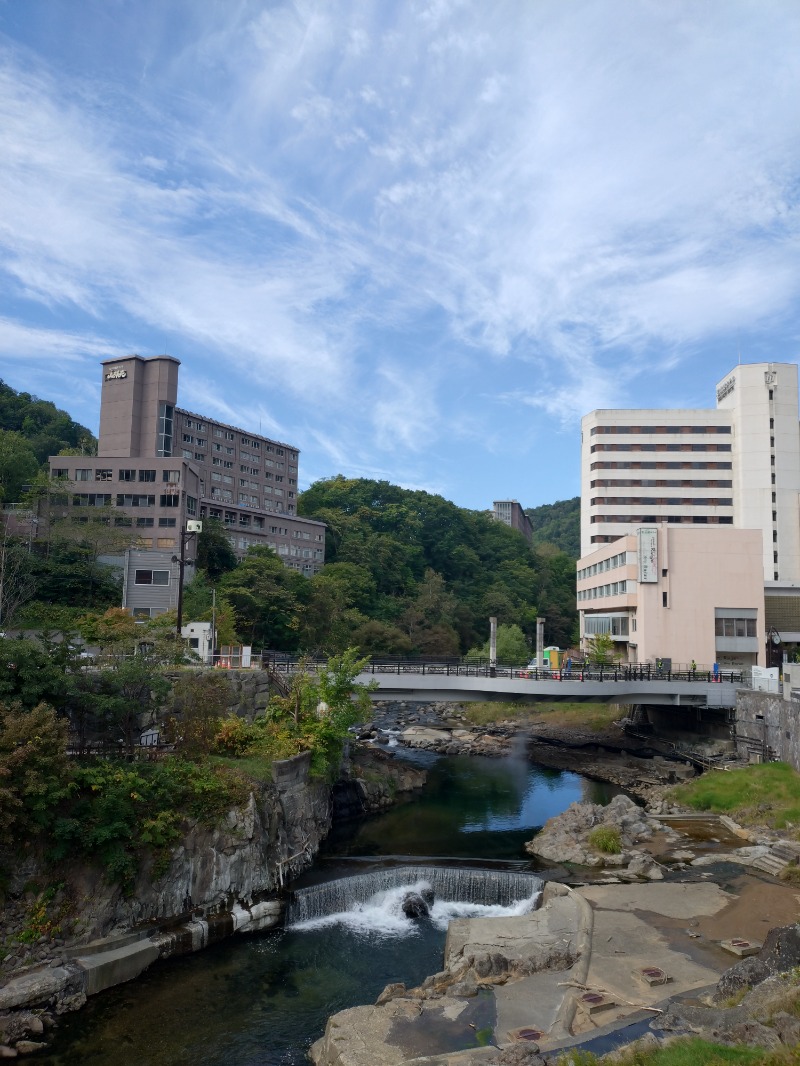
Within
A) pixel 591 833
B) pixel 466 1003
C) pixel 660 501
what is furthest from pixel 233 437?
pixel 466 1003

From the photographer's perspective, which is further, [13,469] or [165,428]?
[165,428]

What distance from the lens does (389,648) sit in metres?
74.4

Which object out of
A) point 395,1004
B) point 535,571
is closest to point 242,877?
point 395,1004

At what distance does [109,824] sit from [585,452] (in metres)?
72.0

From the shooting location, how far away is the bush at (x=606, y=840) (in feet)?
100

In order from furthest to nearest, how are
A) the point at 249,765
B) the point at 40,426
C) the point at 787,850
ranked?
1. the point at 40,426
2. the point at 249,765
3. the point at 787,850

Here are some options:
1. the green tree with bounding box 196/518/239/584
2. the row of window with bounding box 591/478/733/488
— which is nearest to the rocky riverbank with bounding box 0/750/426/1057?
the green tree with bounding box 196/518/239/584

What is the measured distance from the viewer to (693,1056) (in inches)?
502

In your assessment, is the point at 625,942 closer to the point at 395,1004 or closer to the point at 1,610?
the point at 395,1004

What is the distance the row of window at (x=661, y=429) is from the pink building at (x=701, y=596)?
96.4 ft

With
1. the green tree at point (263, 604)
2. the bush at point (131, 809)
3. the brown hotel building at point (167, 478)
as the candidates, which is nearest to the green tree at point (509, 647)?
the green tree at point (263, 604)

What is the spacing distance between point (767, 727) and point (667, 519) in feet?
142

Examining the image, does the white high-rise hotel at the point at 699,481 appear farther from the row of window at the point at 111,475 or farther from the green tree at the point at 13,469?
the green tree at the point at 13,469

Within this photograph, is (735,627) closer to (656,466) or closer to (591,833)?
(591,833)
